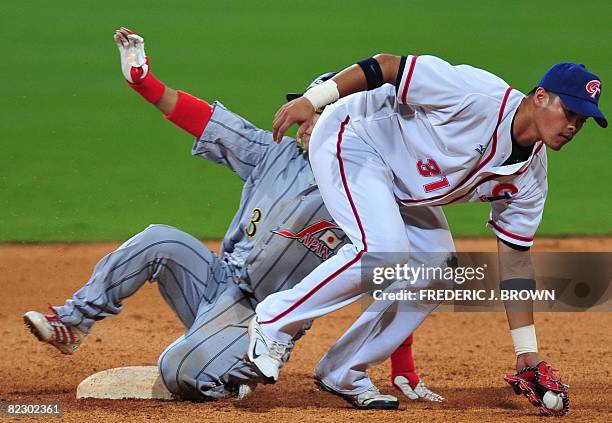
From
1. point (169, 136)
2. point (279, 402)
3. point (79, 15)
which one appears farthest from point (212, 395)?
point (79, 15)

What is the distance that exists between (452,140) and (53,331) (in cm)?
179

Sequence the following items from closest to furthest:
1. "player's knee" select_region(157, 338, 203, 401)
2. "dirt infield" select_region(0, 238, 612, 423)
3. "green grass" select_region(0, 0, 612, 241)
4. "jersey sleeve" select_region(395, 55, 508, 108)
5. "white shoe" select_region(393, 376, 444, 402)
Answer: "jersey sleeve" select_region(395, 55, 508, 108) → "dirt infield" select_region(0, 238, 612, 423) → "player's knee" select_region(157, 338, 203, 401) → "white shoe" select_region(393, 376, 444, 402) → "green grass" select_region(0, 0, 612, 241)

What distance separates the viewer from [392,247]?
378 centimetres

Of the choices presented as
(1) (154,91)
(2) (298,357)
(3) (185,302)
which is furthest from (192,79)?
(3) (185,302)

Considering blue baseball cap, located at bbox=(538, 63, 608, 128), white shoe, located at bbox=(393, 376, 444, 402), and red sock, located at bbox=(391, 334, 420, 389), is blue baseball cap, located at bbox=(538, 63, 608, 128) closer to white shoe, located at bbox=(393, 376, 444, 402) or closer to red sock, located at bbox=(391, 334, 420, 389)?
red sock, located at bbox=(391, 334, 420, 389)

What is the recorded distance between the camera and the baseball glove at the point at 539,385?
12.6ft

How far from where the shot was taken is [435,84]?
3.72m

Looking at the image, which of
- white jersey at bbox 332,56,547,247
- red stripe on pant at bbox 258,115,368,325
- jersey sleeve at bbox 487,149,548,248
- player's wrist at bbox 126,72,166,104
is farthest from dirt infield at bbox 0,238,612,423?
player's wrist at bbox 126,72,166,104

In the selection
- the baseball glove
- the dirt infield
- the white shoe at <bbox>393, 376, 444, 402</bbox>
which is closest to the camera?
the baseball glove

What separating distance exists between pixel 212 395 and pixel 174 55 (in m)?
6.74

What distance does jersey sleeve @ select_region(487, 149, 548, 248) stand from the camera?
3.90m

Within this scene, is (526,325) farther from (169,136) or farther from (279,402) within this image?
(169,136)

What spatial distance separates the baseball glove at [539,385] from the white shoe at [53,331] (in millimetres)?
1787

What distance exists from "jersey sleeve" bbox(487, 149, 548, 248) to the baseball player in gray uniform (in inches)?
26.0
